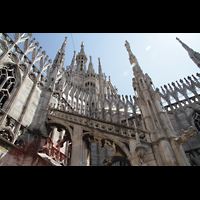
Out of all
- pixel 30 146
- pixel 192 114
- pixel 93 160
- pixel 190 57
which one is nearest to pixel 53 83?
pixel 30 146

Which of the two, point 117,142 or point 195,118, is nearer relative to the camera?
point 117,142

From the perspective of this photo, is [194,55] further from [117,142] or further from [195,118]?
[117,142]

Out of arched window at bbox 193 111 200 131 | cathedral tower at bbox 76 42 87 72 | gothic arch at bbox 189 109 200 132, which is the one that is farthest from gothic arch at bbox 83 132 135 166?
cathedral tower at bbox 76 42 87 72

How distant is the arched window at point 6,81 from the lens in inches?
325

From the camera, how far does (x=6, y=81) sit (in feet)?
29.2

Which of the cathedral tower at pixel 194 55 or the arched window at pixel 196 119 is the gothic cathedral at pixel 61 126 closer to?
the arched window at pixel 196 119

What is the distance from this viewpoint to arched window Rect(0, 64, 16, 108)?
8.25 m

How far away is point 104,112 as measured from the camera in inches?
666

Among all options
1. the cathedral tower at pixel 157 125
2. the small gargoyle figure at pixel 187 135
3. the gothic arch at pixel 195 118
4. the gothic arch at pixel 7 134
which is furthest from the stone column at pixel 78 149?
the gothic arch at pixel 195 118

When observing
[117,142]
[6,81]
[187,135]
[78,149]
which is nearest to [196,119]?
→ [187,135]

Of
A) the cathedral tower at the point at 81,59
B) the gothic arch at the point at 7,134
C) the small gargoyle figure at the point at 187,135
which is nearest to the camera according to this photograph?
the small gargoyle figure at the point at 187,135

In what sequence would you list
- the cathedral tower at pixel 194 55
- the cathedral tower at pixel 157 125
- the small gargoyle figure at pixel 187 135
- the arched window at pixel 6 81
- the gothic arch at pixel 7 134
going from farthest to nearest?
the cathedral tower at pixel 194 55 → the arched window at pixel 6 81 → the gothic arch at pixel 7 134 → the small gargoyle figure at pixel 187 135 → the cathedral tower at pixel 157 125
